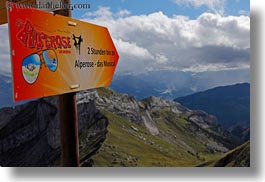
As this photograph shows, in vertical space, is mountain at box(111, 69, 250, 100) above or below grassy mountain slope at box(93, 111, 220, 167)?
above

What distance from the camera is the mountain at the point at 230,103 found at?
15.9ft

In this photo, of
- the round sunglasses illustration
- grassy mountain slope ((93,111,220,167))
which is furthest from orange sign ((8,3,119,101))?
grassy mountain slope ((93,111,220,167))

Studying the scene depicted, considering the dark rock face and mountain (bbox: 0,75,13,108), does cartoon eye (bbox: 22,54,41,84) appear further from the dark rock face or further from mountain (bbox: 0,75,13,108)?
the dark rock face

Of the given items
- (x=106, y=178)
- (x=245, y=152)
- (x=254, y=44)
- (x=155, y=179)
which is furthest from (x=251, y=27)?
(x=106, y=178)

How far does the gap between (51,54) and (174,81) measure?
2.87 metres

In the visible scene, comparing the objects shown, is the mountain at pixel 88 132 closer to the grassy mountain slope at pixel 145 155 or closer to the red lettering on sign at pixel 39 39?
the grassy mountain slope at pixel 145 155

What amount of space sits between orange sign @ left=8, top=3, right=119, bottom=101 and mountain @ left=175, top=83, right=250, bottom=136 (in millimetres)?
2352

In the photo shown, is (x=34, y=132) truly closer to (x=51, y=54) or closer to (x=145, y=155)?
(x=145, y=155)

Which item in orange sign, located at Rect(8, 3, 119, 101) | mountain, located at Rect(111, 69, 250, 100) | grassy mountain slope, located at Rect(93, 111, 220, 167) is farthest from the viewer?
grassy mountain slope, located at Rect(93, 111, 220, 167)

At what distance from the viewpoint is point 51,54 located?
2.83 m

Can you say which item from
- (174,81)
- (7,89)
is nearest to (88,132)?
(174,81)

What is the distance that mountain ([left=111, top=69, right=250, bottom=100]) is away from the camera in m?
5.02

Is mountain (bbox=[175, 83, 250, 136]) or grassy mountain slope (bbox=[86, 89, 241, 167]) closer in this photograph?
mountain (bbox=[175, 83, 250, 136])

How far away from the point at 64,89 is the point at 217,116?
187 inches
